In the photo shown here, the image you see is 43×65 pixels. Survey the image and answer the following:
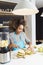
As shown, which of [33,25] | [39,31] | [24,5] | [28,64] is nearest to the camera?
[28,64]

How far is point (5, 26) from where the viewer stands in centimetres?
390

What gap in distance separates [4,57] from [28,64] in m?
0.26

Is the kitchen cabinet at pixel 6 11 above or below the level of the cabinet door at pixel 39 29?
above

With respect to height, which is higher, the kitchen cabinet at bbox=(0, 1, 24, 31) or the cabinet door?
the kitchen cabinet at bbox=(0, 1, 24, 31)

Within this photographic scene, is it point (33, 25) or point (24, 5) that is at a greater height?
point (24, 5)

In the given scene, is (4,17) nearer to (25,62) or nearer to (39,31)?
(39,31)

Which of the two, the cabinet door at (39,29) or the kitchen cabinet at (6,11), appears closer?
the kitchen cabinet at (6,11)

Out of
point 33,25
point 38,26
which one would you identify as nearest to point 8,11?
point 33,25

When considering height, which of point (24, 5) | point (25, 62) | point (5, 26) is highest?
point (24, 5)

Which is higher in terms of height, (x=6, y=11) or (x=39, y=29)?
(x=6, y=11)

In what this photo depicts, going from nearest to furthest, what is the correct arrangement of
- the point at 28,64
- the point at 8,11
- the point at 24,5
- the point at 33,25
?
the point at 28,64 < the point at 24,5 < the point at 8,11 < the point at 33,25

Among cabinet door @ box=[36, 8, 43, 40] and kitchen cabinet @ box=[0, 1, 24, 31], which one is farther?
cabinet door @ box=[36, 8, 43, 40]

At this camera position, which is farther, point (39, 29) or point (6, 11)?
point (39, 29)

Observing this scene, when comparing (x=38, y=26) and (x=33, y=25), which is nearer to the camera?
(x=33, y=25)
